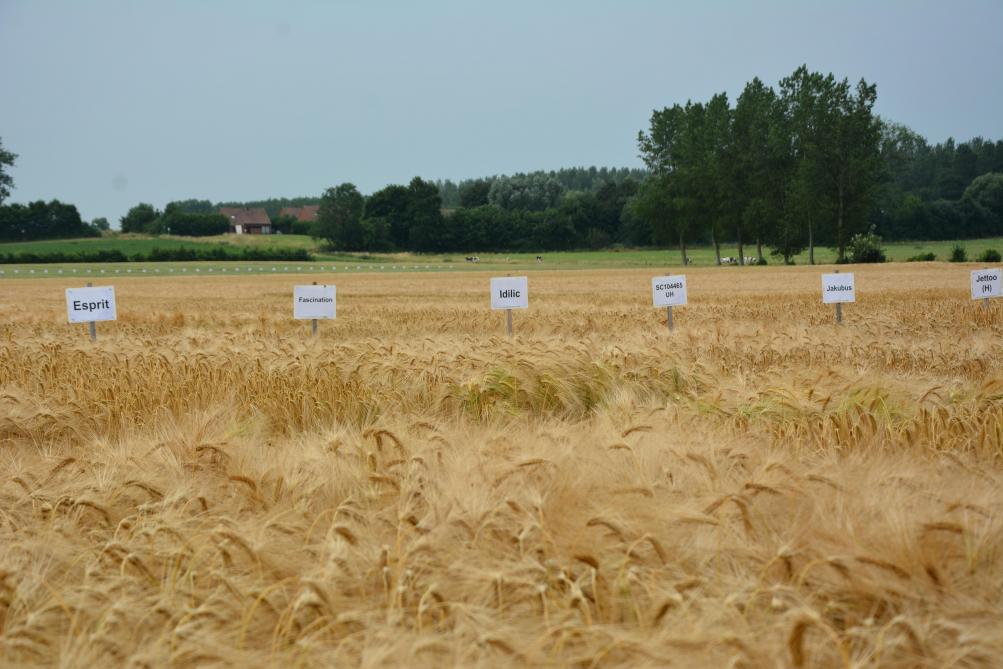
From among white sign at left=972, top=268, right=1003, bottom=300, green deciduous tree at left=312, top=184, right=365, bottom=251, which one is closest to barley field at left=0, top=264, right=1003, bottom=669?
white sign at left=972, top=268, right=1003, bottom=300

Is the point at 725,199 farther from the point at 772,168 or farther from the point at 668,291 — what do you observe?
the point at 668,291

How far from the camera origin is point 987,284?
12414 millimetres

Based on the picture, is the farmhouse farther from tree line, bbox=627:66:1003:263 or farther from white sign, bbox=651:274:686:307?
white sign, bbox=651:274:686:307

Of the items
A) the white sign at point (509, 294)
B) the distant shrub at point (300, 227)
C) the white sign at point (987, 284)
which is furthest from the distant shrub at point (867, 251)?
the distant shrub at point (300, 227)

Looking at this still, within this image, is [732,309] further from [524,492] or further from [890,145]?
[890,145]

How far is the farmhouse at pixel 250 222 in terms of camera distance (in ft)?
472

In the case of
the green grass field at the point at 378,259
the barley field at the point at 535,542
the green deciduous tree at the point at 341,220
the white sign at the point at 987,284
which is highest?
the green deciduous tree at the point at 341,220

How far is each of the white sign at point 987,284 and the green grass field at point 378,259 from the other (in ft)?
164

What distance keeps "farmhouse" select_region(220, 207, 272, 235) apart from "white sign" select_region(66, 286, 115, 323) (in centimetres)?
13938

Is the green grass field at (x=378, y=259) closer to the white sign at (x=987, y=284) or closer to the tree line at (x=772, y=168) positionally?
the tree line at (x=772, y=168)

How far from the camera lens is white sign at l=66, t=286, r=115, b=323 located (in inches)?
397

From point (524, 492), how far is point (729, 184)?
6909 centimetres

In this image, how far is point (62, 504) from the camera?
2844mm

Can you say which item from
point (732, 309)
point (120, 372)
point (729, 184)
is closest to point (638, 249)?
point (729, 184)
